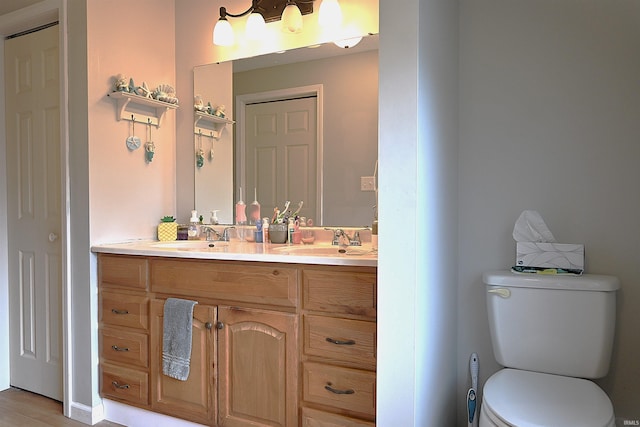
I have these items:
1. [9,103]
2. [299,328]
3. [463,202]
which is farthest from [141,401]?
[9,103]

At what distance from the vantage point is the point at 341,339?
1.62m

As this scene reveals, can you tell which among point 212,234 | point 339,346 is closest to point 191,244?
point 212,234

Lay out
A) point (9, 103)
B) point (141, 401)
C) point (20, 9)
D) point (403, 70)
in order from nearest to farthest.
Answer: point (403, 70)
point (141, 401)
point (20, 9)
point (9, 103)

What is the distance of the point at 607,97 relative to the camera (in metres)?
1.69

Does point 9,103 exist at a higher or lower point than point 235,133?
higher

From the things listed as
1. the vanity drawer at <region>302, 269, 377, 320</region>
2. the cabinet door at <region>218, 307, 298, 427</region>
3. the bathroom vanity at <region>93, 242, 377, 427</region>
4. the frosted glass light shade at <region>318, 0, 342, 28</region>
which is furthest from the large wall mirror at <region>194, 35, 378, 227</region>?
the cabinet door at <region>218, 307, 298, 427</region>

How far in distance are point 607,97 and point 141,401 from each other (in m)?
2.41

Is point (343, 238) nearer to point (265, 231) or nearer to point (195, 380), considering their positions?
point (265, 231)

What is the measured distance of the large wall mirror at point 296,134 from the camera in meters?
2.16

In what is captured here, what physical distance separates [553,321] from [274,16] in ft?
6.49

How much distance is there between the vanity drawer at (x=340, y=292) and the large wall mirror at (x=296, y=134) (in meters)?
0.58

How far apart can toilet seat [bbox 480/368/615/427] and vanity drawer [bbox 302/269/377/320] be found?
0.47 m

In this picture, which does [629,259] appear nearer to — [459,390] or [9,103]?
[459,390]

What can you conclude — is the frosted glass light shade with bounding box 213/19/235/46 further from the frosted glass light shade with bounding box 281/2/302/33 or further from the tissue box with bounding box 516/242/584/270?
the tissue box with bounding box 516/242/584/270
